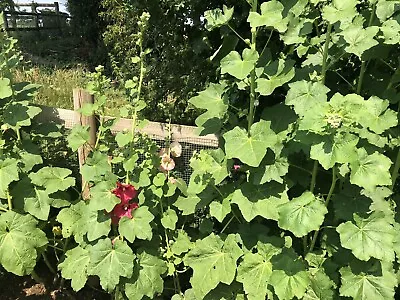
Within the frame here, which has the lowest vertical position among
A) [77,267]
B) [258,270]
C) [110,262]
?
[77,267]

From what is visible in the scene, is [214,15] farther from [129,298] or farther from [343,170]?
[129,298]

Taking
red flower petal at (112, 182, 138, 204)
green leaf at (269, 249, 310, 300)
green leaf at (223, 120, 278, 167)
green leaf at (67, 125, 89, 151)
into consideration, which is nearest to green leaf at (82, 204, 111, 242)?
red flower petal at (112, 182, 138, 204)

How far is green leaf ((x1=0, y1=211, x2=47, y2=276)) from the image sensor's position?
105 inches

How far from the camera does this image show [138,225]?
2.56 metres

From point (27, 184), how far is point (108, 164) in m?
0.52

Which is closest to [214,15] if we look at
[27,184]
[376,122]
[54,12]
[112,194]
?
[376,122]

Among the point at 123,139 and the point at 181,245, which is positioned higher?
the point at 123,139

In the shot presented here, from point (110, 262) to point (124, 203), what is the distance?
33 centimetres

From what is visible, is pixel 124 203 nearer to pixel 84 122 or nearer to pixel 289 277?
pixel 84 122

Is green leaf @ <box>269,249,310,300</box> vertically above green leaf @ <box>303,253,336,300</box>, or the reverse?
green leaf @ <box>269,249,310,300</box>

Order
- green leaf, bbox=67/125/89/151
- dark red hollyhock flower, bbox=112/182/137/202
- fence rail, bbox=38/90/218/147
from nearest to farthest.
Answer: dark red hollyhock flower, bbox=112/182/137/202 < green leaf, bbox=67/125/89/151 < fence rail, bbox=38/90/218/147

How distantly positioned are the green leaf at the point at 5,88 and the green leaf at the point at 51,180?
0.48 metres

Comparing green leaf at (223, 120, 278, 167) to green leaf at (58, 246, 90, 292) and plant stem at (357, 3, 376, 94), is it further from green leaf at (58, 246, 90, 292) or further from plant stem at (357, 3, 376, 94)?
green leaf at (58, 246, 90, 292)

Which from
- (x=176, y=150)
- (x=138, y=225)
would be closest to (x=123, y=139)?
(x=176, y=150)
